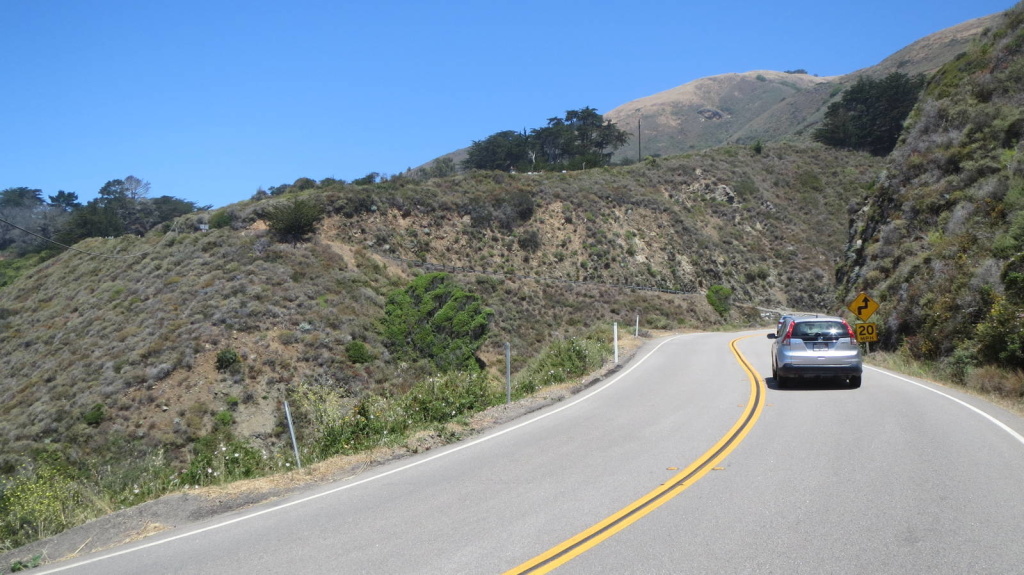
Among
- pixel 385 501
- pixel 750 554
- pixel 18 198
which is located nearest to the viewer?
pixel 750 554

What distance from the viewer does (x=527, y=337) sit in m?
41.1

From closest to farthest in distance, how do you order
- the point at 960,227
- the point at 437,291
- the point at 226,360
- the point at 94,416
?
1. the point at 960,227
2. the point at 94,416
3. the point at 226,360
4. the point at 437,291

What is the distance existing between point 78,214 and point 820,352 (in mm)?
69264

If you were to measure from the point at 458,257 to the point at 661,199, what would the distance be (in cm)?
2544

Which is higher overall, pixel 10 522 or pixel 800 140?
pixel 800 140

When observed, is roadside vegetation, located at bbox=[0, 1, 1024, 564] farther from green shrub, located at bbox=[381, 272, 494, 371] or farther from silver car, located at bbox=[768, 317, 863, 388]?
silver car, located at bbox=[768, 317, 863, 388]

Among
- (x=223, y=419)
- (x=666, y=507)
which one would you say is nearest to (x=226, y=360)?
(x=223, y=419)

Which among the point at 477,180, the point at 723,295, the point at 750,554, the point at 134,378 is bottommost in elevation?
the point at 723,295

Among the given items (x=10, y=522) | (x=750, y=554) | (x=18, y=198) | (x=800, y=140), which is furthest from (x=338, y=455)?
(x=18, y=198)

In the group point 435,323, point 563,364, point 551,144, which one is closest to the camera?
point 563,364

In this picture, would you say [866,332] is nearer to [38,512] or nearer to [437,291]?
[38,512]

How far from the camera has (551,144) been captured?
92.1m

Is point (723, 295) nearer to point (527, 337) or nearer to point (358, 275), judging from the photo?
point (527, 337)

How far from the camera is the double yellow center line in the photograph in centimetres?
495
